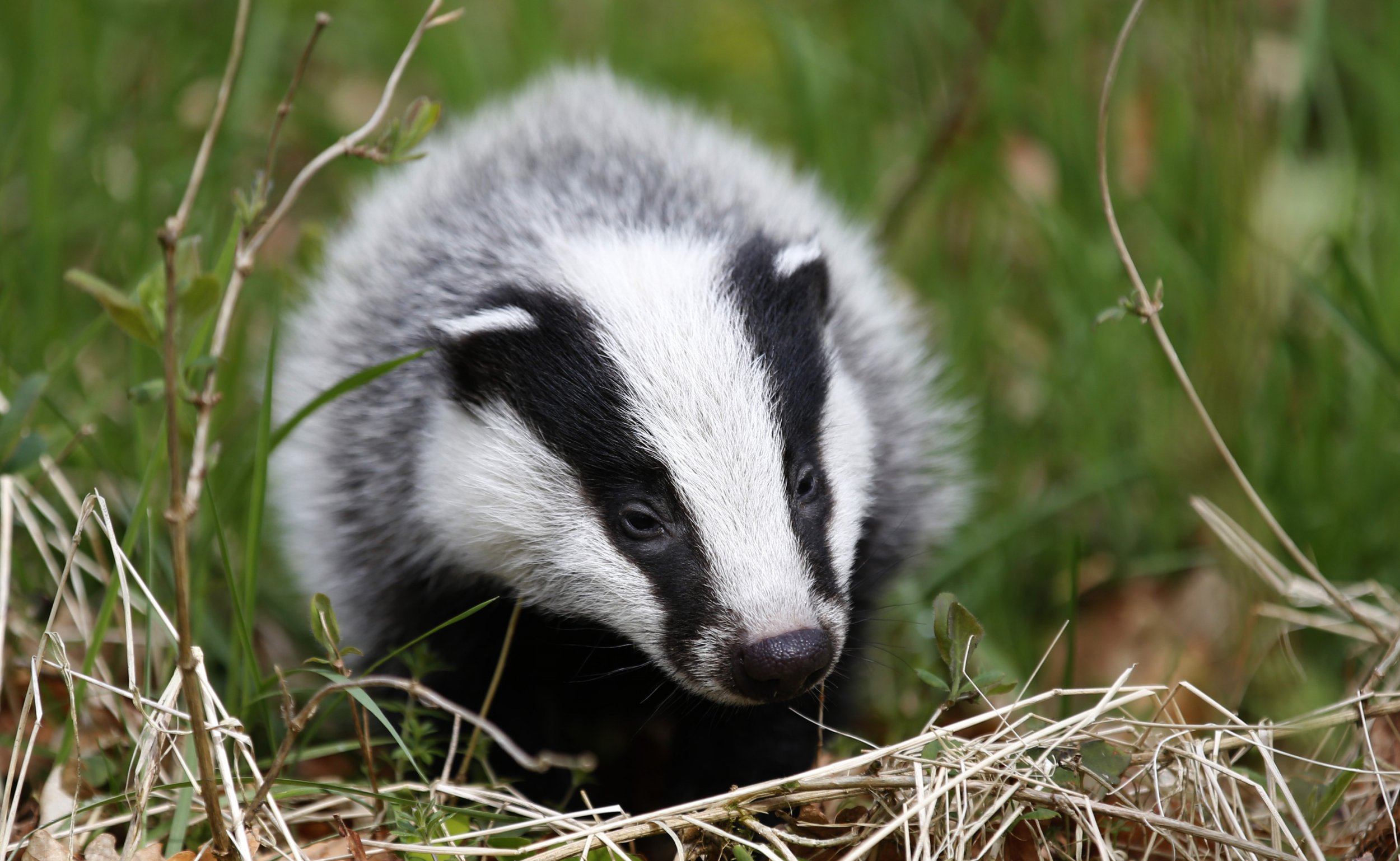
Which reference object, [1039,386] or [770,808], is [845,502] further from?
[1039,386]

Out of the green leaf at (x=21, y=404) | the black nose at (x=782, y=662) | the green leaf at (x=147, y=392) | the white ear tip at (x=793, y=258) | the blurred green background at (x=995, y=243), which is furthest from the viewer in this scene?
the blurred green background at (x=995, y=243)

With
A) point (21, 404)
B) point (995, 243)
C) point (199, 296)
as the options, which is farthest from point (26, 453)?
point (995, 243)

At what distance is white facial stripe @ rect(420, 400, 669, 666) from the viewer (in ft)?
8.67

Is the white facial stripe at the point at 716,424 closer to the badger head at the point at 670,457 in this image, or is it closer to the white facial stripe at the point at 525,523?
the badger head at the point at 670,457

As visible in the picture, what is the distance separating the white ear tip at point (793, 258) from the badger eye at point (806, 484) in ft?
1.61

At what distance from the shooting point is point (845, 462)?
2.82 metres

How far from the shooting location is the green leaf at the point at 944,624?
2.54 m

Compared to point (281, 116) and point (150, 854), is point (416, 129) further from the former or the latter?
point (150, 854)

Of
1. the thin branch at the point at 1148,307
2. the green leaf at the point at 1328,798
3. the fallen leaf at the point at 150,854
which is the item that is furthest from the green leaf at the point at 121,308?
the green leaf at the point at 1328,798

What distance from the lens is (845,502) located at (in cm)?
277

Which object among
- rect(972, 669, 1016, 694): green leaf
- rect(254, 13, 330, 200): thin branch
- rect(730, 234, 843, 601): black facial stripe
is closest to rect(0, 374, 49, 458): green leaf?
rect(254, 13, 330, 200): thin branch

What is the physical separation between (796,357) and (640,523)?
54 centimetres

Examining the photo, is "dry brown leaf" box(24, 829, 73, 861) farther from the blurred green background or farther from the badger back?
the badger back

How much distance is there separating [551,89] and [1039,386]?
7.01 ft
